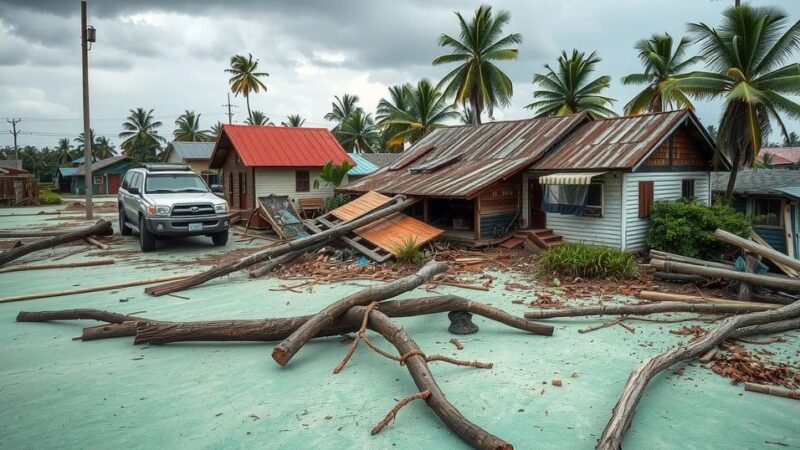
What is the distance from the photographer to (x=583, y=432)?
4398mm

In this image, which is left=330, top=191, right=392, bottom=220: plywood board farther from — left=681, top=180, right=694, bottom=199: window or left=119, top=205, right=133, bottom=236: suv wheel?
left=681, top=180, right=694, bottom=199: window

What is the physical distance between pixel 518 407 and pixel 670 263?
6.06m

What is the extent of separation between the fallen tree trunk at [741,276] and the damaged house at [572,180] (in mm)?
3963

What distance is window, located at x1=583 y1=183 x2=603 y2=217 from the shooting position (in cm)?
1393

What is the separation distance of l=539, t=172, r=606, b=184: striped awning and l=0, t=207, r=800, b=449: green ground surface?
598cm

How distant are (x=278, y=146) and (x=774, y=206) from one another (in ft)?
64.7

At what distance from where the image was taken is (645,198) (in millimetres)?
13844


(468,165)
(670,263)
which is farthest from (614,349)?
(468,165)

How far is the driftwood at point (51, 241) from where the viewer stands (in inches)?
495

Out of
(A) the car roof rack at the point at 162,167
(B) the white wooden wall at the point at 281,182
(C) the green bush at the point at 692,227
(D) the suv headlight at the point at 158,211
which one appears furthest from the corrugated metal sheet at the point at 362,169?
(C) the green bush at the point at 692,227

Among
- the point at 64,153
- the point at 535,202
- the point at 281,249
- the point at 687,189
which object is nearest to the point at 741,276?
the point at 535,202

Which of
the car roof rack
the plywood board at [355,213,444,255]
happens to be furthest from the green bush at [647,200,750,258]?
the car roof rack

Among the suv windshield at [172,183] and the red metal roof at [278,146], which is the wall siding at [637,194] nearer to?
the suv windshield at [172,183]

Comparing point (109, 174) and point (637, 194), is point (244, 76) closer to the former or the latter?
point (109, 174)
